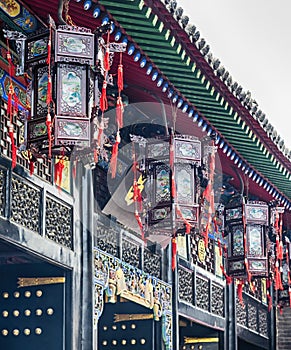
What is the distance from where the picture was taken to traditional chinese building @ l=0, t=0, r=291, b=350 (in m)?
9.01

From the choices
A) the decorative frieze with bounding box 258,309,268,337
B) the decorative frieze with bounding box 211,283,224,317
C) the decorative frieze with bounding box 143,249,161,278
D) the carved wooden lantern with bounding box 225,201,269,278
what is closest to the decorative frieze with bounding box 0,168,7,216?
the decorative frieze with bounding box 143,249,161,278

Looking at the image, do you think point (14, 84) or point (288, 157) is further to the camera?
point (288, 157)

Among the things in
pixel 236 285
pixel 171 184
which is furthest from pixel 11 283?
pixel 236 285

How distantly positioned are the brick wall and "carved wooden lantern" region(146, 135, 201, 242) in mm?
7538

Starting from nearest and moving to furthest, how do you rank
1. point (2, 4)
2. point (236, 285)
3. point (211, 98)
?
point (2, 4) < point (211, 98) < point (236, 285)

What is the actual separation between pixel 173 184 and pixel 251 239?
3.16 metres

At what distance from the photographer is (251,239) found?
1410cm

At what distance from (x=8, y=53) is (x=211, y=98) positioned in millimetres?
2872

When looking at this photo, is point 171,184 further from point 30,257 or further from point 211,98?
point 30,257

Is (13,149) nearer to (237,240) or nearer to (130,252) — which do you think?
(130,252)

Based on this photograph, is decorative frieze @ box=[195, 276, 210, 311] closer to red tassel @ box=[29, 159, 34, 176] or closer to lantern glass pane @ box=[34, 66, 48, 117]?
red tassel @ box=[29, 159, 34, 176]

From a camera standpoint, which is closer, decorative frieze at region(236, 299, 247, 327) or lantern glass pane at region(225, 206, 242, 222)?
lantern glass pane at region(225, 206, 242, 222)

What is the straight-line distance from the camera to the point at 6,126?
9.51 m

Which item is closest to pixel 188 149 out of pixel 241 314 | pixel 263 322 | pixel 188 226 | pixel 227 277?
pixel 188 226
